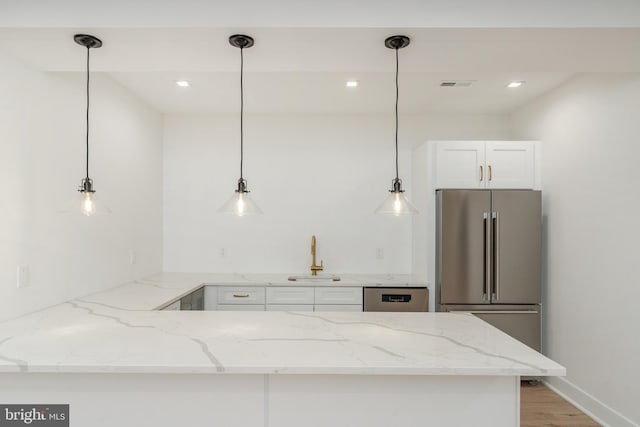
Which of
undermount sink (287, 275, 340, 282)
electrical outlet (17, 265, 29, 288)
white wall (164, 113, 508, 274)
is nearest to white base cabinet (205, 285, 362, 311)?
undermount sink (287, 275, 340, 282)

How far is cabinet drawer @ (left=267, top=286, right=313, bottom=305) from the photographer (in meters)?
3.43

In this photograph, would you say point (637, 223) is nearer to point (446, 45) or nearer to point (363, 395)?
point (446, 45)

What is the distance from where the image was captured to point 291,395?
5.07 ft

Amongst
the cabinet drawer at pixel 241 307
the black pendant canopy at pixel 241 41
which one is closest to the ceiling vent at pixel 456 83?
the black pendant canopy at pixel 241 41

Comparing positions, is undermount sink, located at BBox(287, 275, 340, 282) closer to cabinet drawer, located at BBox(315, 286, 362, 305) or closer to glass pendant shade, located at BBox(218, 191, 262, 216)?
cabinet drawer, located at BBox(315, 286, 362, 305)

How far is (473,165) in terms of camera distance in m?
3.43

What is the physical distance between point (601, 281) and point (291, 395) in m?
2.44

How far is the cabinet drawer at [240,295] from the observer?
3.44 metres

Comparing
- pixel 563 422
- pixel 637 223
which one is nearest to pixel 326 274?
pixel 563 422

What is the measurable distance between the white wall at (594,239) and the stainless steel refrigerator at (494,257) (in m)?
0.19

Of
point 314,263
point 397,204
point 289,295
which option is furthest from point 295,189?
point 397,204

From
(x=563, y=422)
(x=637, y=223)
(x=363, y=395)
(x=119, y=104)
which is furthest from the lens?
Result: (x=119, y=104)

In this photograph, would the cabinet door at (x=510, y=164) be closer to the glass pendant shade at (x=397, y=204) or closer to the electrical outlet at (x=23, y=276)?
the glass pendant shade at (x=397, y=204)

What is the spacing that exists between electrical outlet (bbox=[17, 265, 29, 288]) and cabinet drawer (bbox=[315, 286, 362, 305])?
2.04 meters
